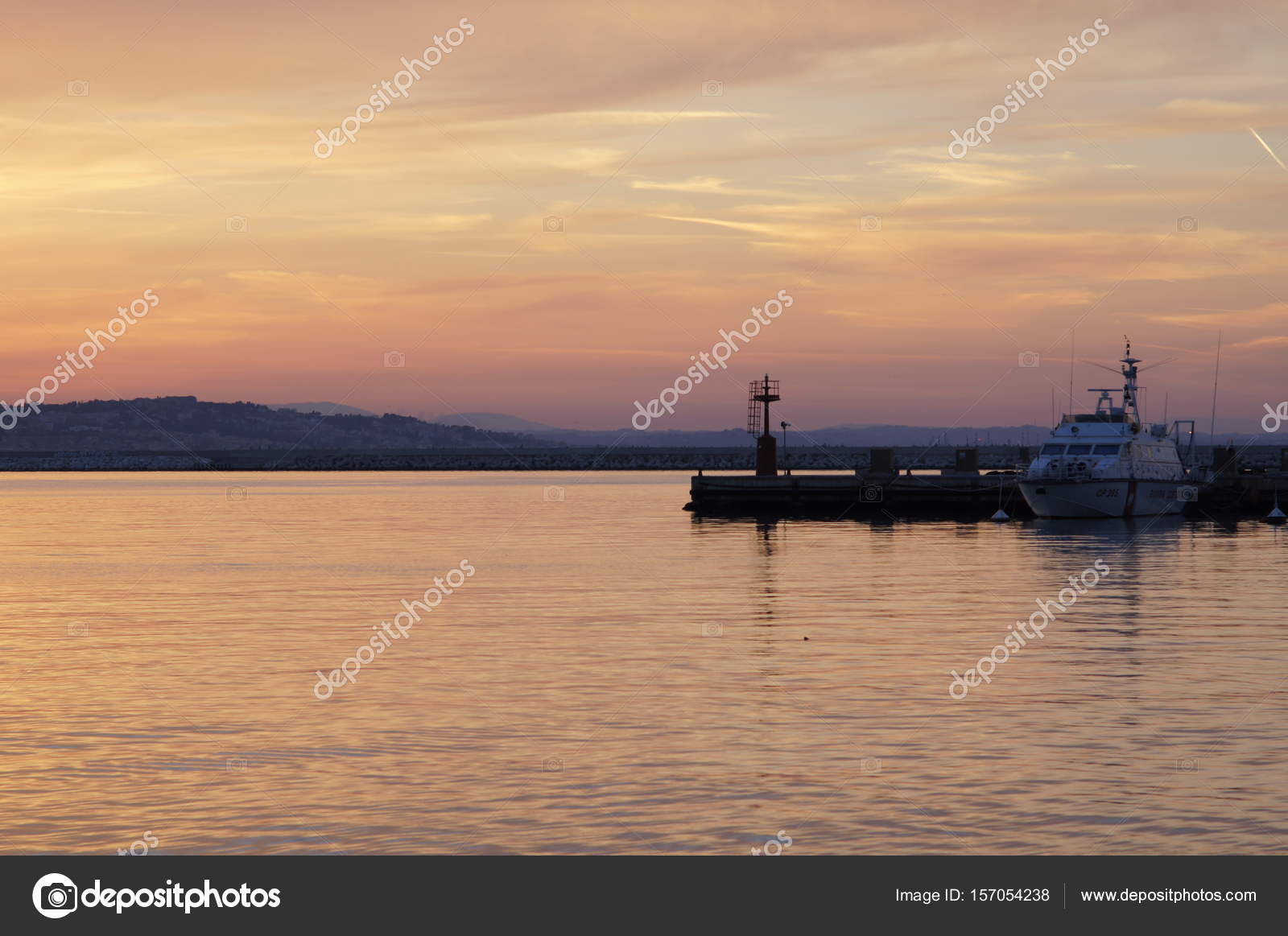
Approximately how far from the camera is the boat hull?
77688mm

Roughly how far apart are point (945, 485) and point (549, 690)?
70.4 m

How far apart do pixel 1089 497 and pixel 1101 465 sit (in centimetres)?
177

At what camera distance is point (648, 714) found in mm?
21297

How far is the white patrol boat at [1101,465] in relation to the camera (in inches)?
3051

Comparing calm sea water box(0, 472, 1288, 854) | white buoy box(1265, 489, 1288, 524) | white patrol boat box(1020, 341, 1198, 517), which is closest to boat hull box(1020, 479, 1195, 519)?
white patrol boat box(1020, 341, 1198, 517)

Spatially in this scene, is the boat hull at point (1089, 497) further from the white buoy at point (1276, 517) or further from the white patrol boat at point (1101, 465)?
the white buoy at point (1276, 517)

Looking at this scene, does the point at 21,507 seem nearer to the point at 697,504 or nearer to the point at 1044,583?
the point at 697,504

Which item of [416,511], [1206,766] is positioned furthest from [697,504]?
[1206,766]

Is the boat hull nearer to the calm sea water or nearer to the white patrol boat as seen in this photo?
the white patrol boat

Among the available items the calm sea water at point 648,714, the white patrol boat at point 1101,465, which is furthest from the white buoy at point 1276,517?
the calm sea water at point 648,714

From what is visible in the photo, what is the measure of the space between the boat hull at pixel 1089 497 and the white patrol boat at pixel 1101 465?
1.7 inches

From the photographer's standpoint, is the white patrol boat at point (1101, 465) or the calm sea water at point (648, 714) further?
the white patrol boat at point (1101, 465)

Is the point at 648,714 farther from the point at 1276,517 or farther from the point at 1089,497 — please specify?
the point at 1276,517

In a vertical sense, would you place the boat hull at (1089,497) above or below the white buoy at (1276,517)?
above
